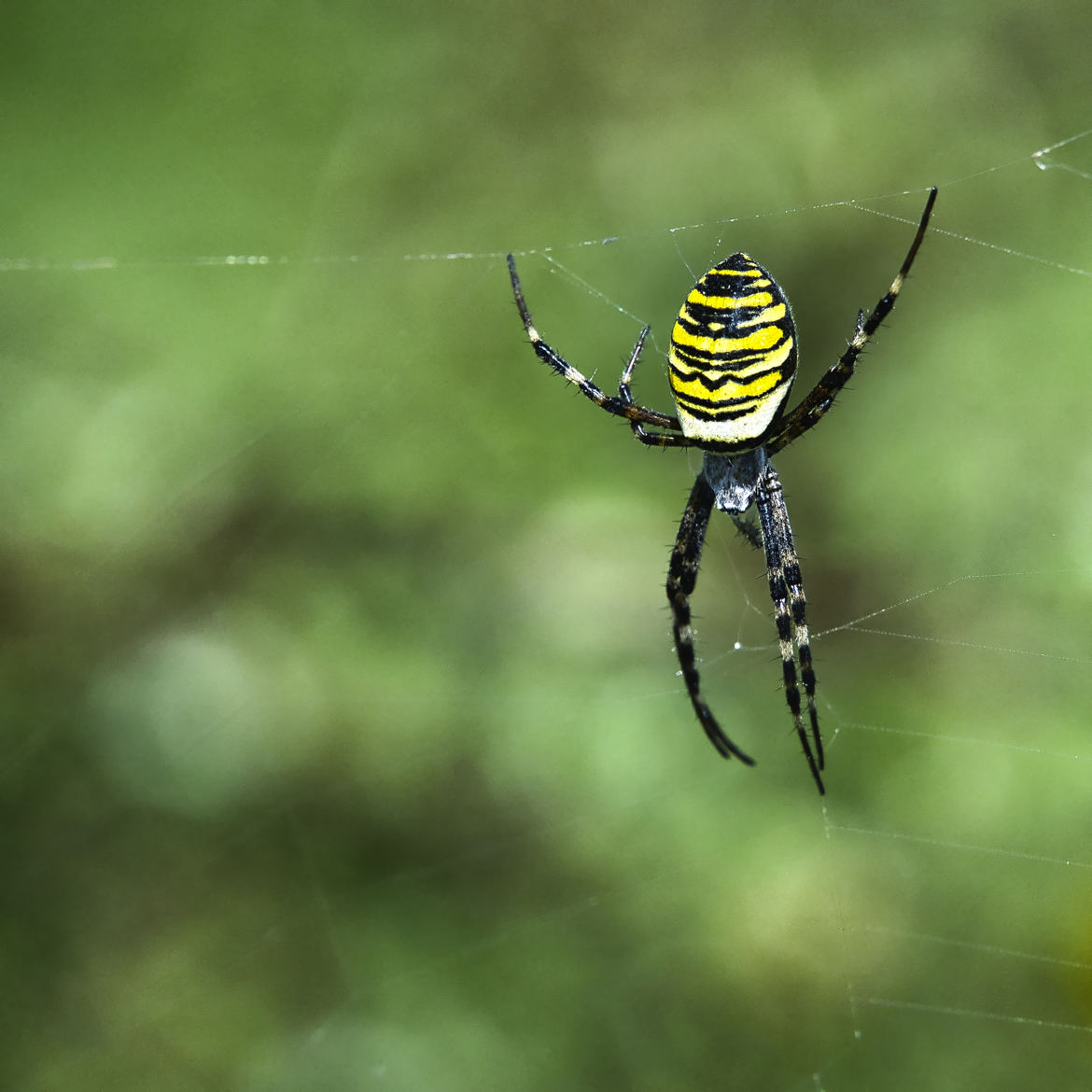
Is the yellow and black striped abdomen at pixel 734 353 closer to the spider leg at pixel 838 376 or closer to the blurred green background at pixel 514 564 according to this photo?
the spider leg at pixel 838 376

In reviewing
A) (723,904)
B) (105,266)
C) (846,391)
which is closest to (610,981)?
(723,904)

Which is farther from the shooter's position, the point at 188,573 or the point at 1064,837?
the point at 188,573

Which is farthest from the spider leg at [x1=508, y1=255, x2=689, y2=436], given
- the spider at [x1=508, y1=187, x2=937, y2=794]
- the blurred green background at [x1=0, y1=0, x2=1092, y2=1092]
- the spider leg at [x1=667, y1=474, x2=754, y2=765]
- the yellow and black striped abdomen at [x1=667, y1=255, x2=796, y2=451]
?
the blurred green background at [x1=0, y1=0, x2=1092, y2=1092]

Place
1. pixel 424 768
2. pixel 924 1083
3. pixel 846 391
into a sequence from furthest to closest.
Answer: pixel 846 391 < pixel 424 768 < pixel 924 1083

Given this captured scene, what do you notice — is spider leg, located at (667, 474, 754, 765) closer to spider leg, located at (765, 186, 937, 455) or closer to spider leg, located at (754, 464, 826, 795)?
spider leg, located at (754, 464, 826, 795)

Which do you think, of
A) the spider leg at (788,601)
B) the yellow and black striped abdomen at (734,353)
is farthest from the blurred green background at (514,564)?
the yellow and black striped abdomen at (734,353)

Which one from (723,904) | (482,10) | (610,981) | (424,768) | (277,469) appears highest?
(482,10)

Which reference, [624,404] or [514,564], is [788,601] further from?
[514,564]

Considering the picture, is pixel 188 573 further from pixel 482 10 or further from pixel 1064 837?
pixel 1064 837
